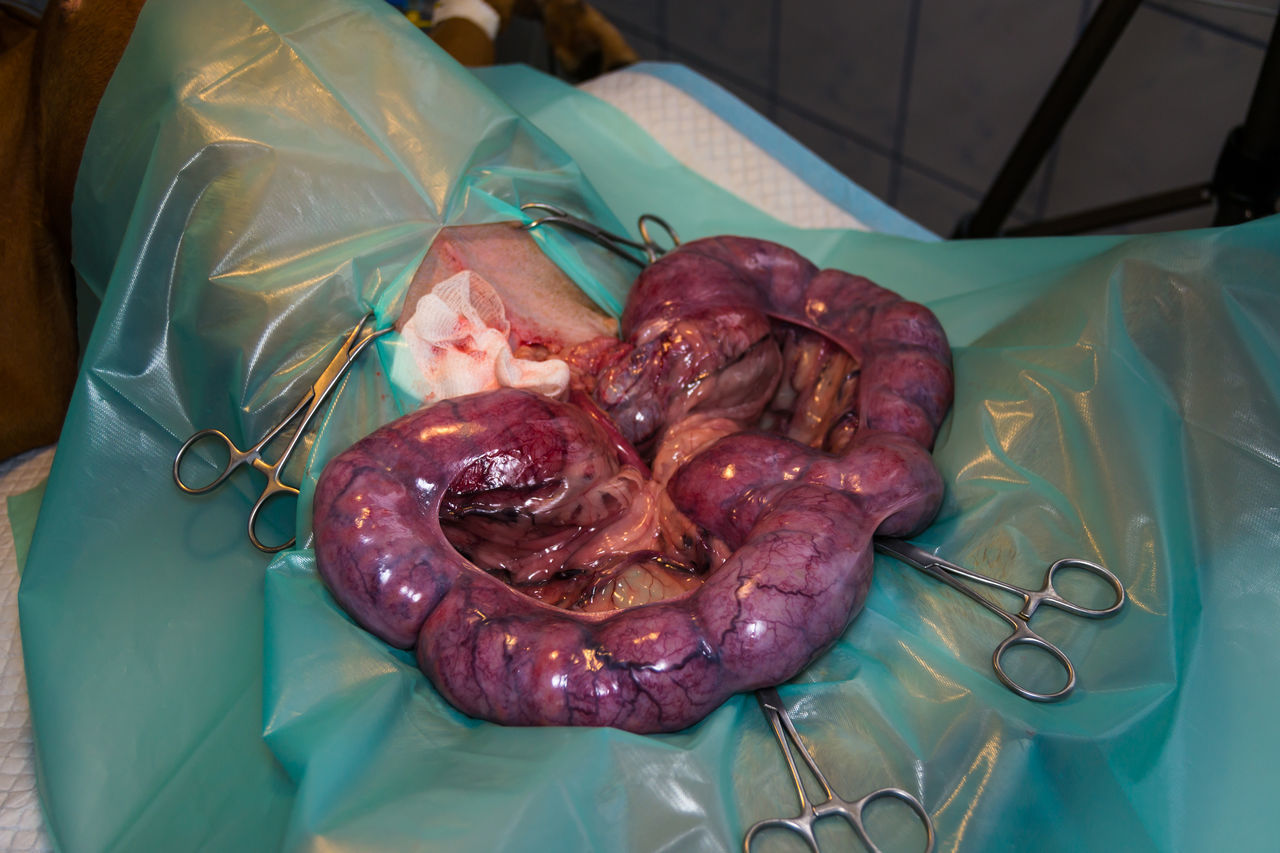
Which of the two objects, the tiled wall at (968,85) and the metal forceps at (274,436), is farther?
the tiled wall at (968,85)

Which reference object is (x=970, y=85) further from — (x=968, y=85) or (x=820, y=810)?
(x=820, y=810)

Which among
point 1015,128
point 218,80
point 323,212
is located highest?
point 218,80

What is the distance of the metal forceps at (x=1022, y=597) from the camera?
0.93 m

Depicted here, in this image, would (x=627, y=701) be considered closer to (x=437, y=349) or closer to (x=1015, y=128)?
(x=437, y=349)

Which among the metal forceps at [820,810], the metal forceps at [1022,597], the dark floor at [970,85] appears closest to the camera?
the metal forceps at [820,810]

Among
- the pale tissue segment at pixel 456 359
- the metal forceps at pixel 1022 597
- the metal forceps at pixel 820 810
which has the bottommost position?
the metal forceps at pixel 820 810

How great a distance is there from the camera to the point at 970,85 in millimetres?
2309

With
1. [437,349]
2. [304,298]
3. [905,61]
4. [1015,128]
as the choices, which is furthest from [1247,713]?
[905,61]

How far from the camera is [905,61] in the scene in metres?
2.42

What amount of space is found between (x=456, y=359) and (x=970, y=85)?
5.41ft

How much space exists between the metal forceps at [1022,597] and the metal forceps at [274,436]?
2.06ft

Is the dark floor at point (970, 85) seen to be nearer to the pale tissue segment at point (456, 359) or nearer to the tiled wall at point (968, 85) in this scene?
the tiled wall at point (968, 85)

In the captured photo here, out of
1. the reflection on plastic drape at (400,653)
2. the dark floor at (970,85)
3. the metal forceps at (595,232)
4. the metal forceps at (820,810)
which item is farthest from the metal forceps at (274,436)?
the dark floor at (970,85)

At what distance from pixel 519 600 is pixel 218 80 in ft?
2.52
